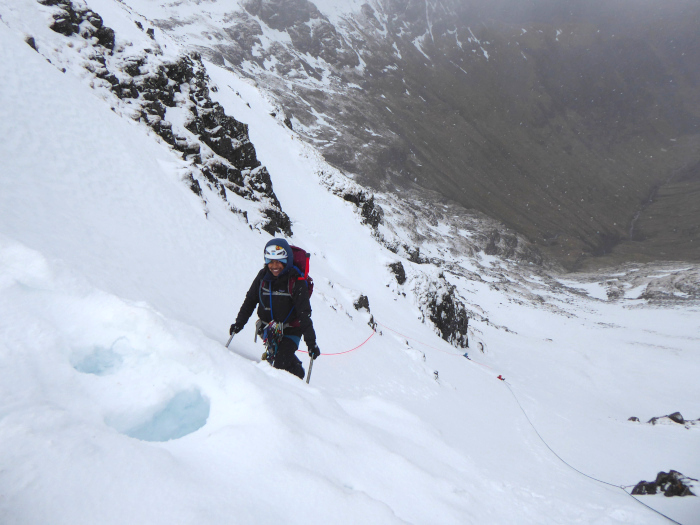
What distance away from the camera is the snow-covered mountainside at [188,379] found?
2.25 meters

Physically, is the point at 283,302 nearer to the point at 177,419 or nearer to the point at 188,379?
the point at 188,379

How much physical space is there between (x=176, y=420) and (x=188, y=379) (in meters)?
0.35

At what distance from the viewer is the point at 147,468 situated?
219cm

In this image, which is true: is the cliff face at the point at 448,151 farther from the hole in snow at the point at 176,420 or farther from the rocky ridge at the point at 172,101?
the hole in snow at the point at 176,420

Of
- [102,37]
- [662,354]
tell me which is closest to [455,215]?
[662,354]

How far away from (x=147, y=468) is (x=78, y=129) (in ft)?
26.3

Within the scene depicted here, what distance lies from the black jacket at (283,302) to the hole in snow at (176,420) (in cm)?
192

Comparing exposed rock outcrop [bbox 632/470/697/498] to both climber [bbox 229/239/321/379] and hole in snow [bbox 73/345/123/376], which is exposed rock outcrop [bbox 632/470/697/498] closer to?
climber [bbox 229/239/321/379]

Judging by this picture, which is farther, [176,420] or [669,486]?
[669,486]

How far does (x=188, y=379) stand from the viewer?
3.27 metres

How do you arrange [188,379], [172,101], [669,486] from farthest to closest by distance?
[172,101], [669,486], [188,379]

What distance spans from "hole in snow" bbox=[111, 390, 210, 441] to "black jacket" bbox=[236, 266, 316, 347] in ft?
6.29

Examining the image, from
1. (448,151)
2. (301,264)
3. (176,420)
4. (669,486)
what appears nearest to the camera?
(176,420)

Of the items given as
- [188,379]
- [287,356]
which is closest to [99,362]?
[188,379]
